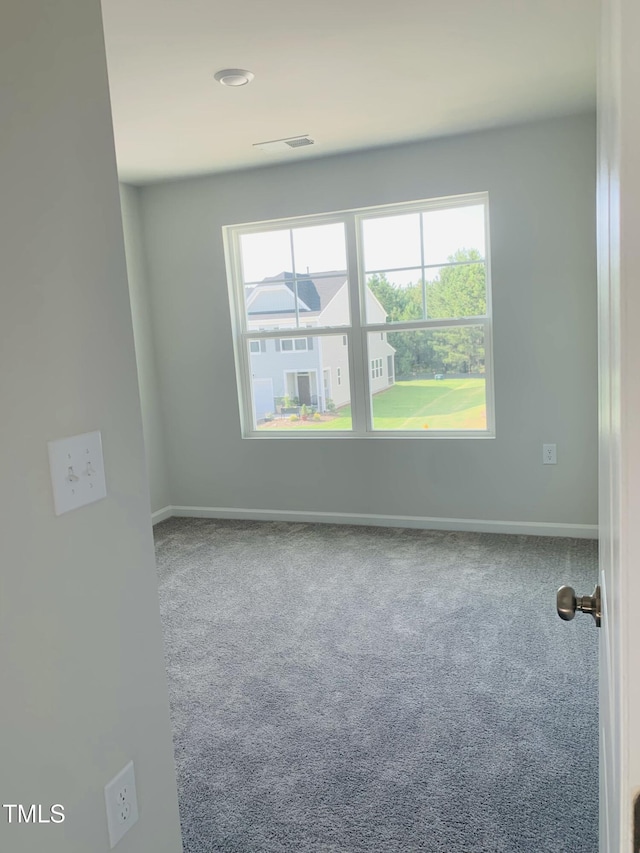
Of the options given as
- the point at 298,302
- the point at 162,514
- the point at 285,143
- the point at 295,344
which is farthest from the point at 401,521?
the point at 285,143

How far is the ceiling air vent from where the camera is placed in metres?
3.78

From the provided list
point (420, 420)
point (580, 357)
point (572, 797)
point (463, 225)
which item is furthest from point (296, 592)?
point (463, 225)

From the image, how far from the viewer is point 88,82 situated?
112 cm

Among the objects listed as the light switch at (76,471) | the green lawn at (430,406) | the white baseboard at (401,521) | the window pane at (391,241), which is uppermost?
the window pane at (391,241)

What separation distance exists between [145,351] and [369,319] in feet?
5.74

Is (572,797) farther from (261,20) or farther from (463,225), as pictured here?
(463,225)

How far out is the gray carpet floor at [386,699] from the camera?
1.81 m

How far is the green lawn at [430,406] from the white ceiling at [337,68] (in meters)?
1.58

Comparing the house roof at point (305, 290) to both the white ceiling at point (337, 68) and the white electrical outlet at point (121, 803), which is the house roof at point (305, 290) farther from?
the white electrical outlet at point (121, 803)

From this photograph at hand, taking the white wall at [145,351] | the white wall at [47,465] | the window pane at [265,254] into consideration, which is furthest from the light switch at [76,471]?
the window pane at [265,254]

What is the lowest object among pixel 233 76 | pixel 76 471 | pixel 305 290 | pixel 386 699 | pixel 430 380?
pixel 386 699

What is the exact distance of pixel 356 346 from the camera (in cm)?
445

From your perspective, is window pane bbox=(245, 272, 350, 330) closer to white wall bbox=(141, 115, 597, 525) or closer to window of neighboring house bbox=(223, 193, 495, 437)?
window of neighboring house bbox=(223, 193, 495, 437)

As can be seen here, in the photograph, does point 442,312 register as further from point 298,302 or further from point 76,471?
point 76,471
